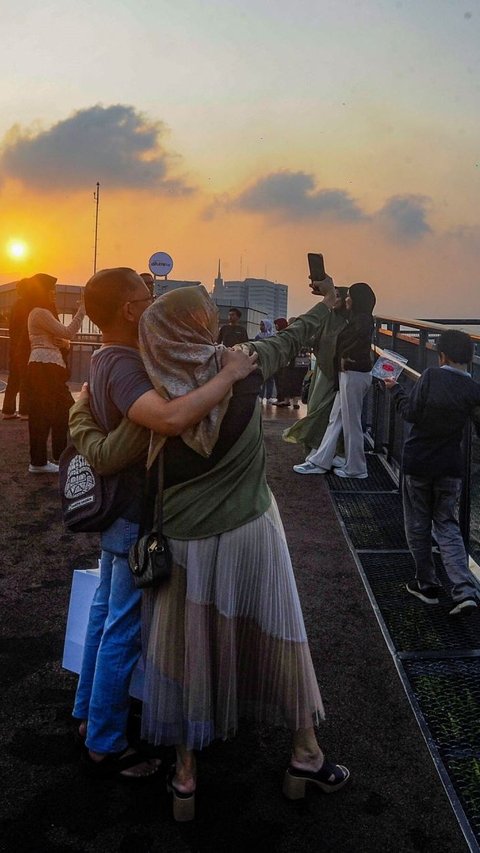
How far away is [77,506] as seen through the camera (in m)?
2.41

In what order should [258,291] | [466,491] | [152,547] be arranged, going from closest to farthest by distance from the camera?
[152,547], [466,491], [258,291]

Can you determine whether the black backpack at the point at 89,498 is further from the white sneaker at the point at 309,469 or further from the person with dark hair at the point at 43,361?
the white sneaker at the point at 309,469

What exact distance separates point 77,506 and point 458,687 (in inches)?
77.1

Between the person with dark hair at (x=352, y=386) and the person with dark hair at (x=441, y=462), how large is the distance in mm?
2455

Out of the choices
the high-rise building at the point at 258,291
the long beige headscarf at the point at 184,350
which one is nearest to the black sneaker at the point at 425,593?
the long beige headscarf at the point at 184,350

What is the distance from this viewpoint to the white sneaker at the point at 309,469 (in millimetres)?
6789

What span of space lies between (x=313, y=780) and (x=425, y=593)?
1.92 metres

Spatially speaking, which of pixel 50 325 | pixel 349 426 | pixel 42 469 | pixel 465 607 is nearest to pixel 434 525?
pixel 465 607

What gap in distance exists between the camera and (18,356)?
8.92 m

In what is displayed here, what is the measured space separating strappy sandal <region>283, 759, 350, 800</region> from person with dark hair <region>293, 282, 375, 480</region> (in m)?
4.39

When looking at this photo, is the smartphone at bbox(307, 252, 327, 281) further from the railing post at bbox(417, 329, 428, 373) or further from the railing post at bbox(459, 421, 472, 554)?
the railing post at bbox(417, 329, 428, 373)

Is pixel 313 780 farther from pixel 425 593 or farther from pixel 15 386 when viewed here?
pixel 15 386

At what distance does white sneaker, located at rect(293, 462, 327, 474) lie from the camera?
6789 mm

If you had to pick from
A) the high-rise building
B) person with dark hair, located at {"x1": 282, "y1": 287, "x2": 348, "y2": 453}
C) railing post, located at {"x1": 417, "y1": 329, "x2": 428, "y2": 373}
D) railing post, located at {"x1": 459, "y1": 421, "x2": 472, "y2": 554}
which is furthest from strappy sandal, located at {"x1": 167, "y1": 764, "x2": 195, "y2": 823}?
the high-rise building
